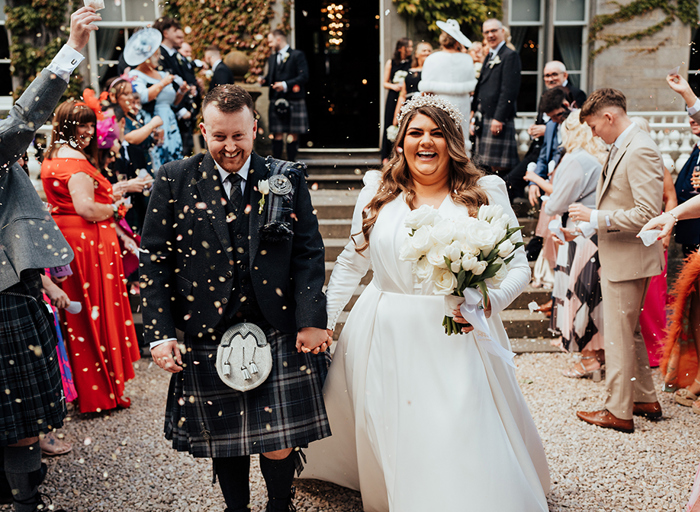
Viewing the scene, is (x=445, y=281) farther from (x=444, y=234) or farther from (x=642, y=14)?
(x=642, y=14)

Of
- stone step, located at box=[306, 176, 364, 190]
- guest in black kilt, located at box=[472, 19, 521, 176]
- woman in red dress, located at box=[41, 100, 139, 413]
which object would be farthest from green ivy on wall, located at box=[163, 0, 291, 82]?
woman in red dress, located at box=[41, 100, 139, 413]

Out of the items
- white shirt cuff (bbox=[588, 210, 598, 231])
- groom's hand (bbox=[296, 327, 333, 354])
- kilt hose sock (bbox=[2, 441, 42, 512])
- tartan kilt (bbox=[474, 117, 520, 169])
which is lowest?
A: kilt hose sock (bbox=[2, 441, 42, 512])

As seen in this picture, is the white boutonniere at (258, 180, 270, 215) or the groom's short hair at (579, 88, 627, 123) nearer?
the white boutonniere at (258, 180, 270, 215)

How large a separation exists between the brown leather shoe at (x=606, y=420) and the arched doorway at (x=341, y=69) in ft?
25.1

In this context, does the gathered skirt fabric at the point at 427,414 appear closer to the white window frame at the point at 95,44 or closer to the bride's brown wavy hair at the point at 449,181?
the bride's brown wavy hair at the point at 449,181

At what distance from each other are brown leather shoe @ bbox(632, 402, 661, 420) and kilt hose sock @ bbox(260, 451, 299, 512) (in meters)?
2.70

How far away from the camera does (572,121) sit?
5.09 meters

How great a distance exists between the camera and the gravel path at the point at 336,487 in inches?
134

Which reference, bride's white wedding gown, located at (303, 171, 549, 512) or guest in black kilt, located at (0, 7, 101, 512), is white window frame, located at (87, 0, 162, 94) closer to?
guest in black kilt, located at (0, 7, 101, 512)

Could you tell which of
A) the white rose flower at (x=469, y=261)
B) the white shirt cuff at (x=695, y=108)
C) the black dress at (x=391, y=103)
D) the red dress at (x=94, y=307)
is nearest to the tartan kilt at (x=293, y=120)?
the black dress at (x=391, y=103)

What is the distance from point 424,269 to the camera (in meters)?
2.54

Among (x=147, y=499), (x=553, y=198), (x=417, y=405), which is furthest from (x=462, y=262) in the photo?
(x=553, y=198)

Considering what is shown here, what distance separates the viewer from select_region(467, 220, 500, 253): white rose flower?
96.0 inches

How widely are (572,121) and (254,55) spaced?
250 inches
